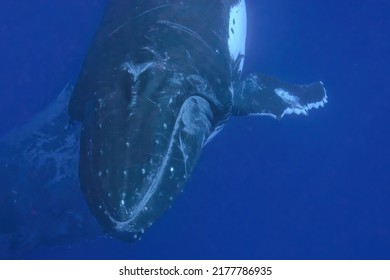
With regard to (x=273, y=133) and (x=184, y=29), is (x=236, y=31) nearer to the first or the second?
(x=184, y=29)

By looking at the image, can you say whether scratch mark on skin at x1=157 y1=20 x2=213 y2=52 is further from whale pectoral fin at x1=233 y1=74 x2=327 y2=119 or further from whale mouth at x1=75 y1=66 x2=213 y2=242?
whale pectoral fin at x1=233 y1=74 x2=327 y2=119

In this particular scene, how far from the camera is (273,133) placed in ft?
68.2

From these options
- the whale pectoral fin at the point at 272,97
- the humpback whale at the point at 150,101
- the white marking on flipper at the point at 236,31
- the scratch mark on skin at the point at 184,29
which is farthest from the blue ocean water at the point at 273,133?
the scratch mark on skin at the point at 184,29

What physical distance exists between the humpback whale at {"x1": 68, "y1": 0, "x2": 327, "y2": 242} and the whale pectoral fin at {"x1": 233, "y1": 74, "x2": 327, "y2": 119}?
1.6 inches

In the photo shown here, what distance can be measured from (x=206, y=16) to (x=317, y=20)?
12.8 m

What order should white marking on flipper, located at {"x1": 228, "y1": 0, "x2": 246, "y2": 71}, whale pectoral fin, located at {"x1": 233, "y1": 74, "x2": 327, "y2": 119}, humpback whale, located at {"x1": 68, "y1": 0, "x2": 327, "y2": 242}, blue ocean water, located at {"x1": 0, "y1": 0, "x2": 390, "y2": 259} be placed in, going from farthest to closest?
blue ocean water, located at {"x1": 0, "y1": 0, "x2": 390, "y2": 259}
white marking on flipper, located at {"x1": 228, "y1": 0, "x2": 246, "y2": 71}
whale pectoral fin, located at {"x1": 233, "y1": 74, "x2": 327, "y2": 119}
humpback whale, located at {"x1": 68, "y1": 0, "x2": 327, "y2": 242}

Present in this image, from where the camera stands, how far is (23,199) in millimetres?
15492

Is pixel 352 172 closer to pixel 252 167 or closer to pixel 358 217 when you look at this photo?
pixel 358 217

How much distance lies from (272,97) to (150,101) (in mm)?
5034

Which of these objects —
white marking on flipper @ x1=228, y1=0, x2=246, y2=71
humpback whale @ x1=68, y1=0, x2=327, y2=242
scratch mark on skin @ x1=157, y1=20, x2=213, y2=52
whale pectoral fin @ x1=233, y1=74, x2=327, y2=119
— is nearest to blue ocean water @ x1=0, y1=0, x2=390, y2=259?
whale pectoral fin @ x1=233, y1=74, x2=327, y2=119

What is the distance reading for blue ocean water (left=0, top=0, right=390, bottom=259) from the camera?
67.5 ft

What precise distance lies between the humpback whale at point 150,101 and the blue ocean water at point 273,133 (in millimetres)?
9690

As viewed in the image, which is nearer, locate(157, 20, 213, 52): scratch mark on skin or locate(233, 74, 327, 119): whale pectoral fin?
locate(157, 20, 213, 52): scratch mark on skin
